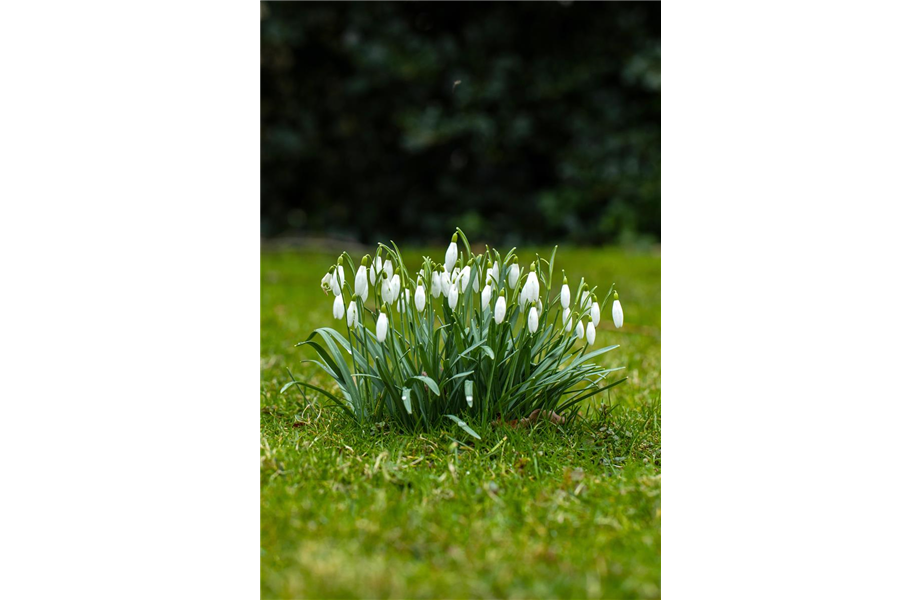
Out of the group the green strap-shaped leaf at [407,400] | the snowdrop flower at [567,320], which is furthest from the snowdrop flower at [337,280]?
the snowdrop flower at [567,320]

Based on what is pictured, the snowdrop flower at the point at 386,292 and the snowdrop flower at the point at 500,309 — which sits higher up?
the snowdrop flower at the point at 386,292

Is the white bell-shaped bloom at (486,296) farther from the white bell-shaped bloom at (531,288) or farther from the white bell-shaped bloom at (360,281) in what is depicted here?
the white bell-shaped bloom at (360,281)

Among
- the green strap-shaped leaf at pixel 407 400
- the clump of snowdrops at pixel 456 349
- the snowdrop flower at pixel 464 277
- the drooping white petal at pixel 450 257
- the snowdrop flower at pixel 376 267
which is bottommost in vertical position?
the green strap-shaped leaf at pixel 407 400

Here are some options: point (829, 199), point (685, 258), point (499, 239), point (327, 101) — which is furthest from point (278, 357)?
point (327, 101)

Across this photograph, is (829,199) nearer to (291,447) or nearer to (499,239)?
(291,447)

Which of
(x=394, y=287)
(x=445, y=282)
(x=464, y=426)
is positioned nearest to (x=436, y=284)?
(x=445, y=282)

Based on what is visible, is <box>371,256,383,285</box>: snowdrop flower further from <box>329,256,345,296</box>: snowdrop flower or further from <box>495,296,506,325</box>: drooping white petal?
<box>495,296,506,325</box>: drooping white petal
